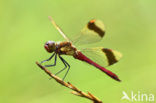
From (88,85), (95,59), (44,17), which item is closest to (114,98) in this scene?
(88,85)

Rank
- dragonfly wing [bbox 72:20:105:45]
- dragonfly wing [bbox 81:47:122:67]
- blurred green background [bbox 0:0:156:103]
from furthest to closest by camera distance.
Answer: blurred green background [bbox 0:0:156:103] → dragonfly wing [bbox 72:20:105:45] → dragonfly wing [bbox 81:47:122:67]

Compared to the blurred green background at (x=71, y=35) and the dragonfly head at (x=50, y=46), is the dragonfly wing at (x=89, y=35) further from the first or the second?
the blurred green background at (x=71, y=35)

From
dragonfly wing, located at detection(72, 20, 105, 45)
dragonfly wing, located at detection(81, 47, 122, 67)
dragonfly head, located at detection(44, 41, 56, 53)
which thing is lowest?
dragonfly wing, located at detection(81, 47, 122, 67)

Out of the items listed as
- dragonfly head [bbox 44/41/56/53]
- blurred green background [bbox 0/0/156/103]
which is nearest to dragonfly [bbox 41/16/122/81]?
dragonfly head [bbox 44/41/56/53]

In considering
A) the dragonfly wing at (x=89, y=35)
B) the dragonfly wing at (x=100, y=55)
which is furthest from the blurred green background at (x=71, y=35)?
the dragonfly wing at (x=89, y=35)

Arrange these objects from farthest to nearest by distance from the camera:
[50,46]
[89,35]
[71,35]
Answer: [71,35] → [89,35] → [50,46]

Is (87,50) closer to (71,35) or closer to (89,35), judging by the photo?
(89,35)

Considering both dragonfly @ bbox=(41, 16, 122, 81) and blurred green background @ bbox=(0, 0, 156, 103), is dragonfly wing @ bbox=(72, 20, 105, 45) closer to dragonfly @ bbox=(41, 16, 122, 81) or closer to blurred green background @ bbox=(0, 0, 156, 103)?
dragonfly @ bbox=(41, 16, 122, 81)

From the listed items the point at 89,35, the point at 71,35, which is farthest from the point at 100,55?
the point at 71,35

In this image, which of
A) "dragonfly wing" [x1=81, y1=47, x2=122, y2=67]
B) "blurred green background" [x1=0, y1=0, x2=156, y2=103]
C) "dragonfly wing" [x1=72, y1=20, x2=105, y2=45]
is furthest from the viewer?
"blurred green background" [x1=0, y1=0, x2=156, y2=103]
